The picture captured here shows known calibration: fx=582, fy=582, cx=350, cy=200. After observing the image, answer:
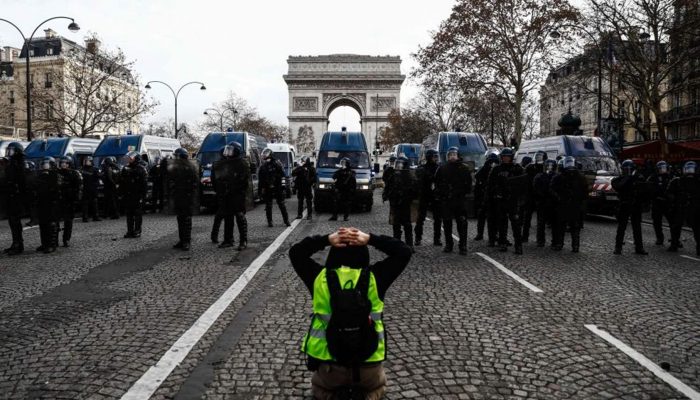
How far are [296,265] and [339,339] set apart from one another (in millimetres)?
556

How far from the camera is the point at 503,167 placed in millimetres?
10297

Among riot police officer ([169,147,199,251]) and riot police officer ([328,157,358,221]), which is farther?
riot police officer ([328,157,358,221])

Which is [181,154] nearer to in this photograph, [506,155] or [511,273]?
[506,155]

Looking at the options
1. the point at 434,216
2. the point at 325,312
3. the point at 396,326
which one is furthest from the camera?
the point at 434,216

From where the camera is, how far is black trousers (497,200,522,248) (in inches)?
398

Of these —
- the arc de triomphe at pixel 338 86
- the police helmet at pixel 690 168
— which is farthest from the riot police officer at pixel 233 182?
the arc de triomphe at pixel 338 86

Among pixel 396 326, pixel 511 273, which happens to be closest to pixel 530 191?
pixel 511 273

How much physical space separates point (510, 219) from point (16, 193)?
340 inches

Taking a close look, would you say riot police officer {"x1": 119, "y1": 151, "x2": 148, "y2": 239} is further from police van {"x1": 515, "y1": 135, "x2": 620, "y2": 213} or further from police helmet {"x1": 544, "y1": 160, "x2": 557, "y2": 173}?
police van {"x1": 515, "y1": 135, "x2": 620, "y2": 213}

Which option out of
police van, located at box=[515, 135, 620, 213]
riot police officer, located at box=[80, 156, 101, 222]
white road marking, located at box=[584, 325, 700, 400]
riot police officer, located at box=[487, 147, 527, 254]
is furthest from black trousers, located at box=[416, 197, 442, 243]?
riot police officer, located at box=[80, 156, 101, 222]

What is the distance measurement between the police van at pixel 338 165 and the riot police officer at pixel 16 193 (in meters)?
9.12

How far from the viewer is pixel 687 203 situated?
35.2 feet

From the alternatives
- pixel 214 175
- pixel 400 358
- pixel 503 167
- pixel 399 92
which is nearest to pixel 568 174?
pixel 503 167

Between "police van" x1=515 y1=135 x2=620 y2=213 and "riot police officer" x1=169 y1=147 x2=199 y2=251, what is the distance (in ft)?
37.3
